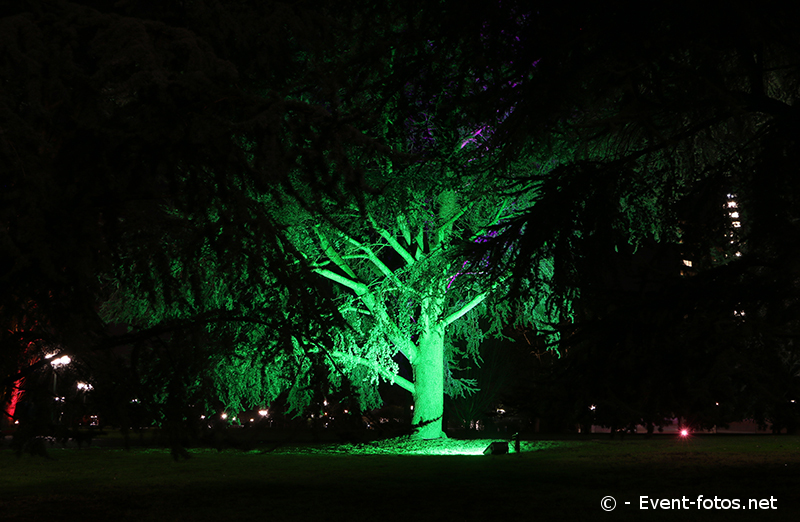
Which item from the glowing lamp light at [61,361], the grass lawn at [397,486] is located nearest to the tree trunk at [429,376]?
the grass lawn at [397,486]

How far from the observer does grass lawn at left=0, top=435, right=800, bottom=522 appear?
9070 mm

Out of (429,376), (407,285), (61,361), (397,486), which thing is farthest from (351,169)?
(429,376)

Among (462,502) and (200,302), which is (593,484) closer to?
(462,502)

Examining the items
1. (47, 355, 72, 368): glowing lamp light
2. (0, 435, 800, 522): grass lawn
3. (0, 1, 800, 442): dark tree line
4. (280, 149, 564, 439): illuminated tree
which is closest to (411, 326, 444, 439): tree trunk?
(280, 149, 564, 439): illuminated tree

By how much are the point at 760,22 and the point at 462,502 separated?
22.9ft

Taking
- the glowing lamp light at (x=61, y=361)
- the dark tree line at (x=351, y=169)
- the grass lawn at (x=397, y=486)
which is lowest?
the grass lawn at (x=397, y=486)

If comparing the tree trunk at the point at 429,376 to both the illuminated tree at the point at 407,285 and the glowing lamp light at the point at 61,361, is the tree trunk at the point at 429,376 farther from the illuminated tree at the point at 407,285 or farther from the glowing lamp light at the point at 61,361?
the glowing lamp light at the point at 61,361

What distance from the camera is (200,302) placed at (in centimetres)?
565

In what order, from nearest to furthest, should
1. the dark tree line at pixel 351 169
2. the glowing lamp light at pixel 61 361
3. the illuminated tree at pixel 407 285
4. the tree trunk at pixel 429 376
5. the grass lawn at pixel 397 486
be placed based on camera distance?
the dark tree line at pixel 351 169, the glowing lamp light at pixel 61 361, the grass lawn at pixel 397 486, the illuminated tree at pixel 407 285, the tree trunk at pixel 429 376

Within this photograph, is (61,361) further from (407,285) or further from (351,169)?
(407,285)

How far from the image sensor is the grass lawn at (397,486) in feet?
29.8

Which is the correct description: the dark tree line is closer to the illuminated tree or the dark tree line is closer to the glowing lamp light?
the glowing lamp light

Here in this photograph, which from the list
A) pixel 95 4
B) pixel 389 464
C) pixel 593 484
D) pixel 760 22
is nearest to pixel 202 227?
pixel 95 4

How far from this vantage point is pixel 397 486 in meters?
12.1
